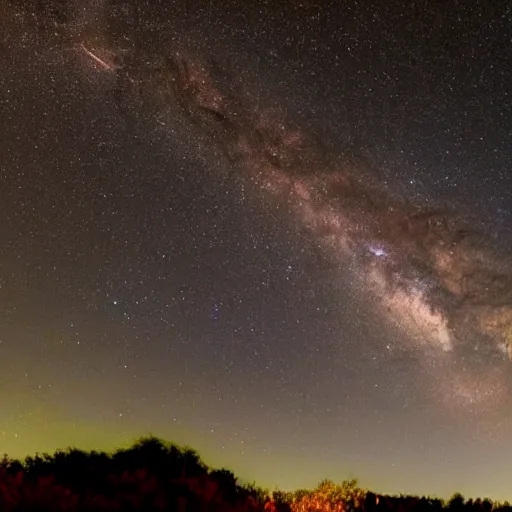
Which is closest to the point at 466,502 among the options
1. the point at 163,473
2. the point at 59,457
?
the point at 163,473

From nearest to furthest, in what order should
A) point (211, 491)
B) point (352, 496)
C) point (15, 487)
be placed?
point (15, 487), point (211, 491), point (352, 496)

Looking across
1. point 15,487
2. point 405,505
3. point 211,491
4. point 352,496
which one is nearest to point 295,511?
point 405,505

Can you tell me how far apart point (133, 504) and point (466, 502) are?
6.89 metres

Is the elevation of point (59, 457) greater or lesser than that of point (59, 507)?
greater

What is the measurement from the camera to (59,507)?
5.46 metres

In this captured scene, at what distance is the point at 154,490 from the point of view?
6480mm

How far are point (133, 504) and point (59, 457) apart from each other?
17.4 feet

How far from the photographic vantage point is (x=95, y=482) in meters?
8.23

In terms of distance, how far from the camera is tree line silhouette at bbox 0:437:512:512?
5734 millimetres

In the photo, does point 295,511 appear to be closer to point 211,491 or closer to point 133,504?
point 211,491

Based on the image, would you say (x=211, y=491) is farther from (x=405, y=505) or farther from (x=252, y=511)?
(x=405, y=505)

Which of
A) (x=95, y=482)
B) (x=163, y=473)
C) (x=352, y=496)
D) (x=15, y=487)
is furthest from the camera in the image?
(x=352, y=496)

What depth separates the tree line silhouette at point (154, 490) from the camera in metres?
5.73

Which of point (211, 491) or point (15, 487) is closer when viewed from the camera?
point (15, 487)
